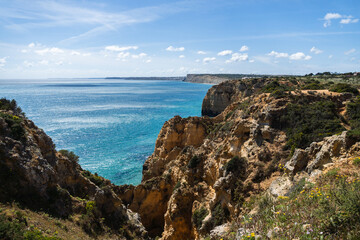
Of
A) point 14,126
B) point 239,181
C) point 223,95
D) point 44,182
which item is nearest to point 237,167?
point 239,181

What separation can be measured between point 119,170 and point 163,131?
32.8ft

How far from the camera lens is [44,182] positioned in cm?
1462

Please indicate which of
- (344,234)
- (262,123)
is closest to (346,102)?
(262,123)

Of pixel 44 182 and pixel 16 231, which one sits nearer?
pixel 16 231

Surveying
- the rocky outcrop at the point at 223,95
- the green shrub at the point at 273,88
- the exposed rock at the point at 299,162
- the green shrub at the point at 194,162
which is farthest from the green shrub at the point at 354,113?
the rocky outcrop at the point at 223,95

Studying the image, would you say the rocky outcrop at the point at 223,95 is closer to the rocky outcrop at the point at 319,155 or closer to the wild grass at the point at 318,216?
→ the rocky outcrop at the point at 319,155

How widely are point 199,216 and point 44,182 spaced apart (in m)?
10.4

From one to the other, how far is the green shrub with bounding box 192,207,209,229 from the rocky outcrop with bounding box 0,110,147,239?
415 centimetres

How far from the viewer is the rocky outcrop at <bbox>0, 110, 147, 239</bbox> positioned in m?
13.6

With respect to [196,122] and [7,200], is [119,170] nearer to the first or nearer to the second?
[196,122]

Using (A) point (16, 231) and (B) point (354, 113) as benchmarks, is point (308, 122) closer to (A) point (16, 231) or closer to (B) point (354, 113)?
(B) point (354, 113)

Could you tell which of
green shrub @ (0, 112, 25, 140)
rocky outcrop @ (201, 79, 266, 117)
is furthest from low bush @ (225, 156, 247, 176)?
rocky outcrop @ (201, 79, 266, 117)

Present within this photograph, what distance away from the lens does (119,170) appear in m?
Answer: 38.2

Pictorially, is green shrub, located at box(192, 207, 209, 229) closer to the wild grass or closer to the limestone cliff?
the limestone cliff
